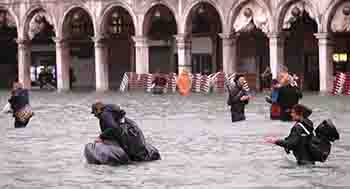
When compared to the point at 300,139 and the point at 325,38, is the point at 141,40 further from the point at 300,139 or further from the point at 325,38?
the point at 300,139

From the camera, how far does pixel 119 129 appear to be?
13.6m

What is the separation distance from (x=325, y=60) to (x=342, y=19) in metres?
1.82

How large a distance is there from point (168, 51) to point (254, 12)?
12.3 meters

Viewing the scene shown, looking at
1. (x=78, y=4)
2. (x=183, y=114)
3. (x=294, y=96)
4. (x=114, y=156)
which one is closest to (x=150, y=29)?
(x=78, y=4)

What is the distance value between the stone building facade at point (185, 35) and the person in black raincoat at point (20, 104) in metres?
17.5

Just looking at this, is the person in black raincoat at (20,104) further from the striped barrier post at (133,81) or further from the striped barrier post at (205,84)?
the striped barrier post at (133,81)

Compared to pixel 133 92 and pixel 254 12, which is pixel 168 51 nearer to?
pixel 133 92

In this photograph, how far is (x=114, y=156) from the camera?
45.1ft

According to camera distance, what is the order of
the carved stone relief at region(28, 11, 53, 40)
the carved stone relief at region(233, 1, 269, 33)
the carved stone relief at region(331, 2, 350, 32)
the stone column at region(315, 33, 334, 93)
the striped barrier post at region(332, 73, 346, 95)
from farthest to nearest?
the carved stone relief at region(28, 11, 53, 40), the carved stone relief at region(233, 1, 269, 33), the stone column at region(315, 33, 334, 93), the striped barrier post at region(332, 73, 346, 95), the carved stone relief at region(331, 2, 350, 32)

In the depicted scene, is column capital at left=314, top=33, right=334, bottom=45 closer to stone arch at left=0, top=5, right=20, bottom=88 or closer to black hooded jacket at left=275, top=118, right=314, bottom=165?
stone arch at left=0, top=5, right=20, bottom=88

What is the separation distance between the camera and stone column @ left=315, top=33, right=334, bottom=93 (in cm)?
3669

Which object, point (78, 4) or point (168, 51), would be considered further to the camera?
point (168, 51)

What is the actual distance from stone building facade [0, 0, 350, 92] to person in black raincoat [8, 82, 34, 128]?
17.5 m

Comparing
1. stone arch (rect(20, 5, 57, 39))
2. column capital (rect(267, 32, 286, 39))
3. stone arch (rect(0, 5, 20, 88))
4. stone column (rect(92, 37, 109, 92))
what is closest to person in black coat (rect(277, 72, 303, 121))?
column capital (rect(267, 32, 286, 39))
